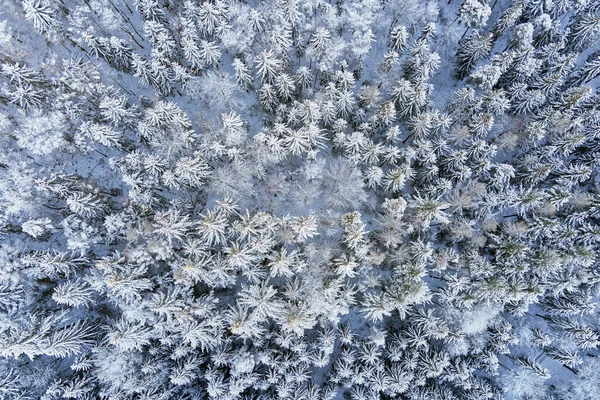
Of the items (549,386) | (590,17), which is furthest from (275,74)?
(549,386)

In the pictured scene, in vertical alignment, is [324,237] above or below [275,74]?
below

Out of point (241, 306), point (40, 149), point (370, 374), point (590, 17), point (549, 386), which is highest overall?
point (590, 17)

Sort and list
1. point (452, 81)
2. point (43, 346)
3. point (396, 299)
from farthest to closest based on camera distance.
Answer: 1. point (452, 81)
2. point (396, 299)
3. point (43, 346)

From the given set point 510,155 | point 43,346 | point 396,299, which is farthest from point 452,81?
point 43,346

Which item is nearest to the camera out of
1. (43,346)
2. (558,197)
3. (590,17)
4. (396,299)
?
(43,346)

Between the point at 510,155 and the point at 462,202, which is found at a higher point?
the point at 510,155

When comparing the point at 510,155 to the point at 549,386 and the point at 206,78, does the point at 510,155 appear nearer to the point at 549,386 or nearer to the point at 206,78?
the point at 549,386

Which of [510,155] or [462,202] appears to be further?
[510,155]

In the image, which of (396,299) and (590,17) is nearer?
(396,299)

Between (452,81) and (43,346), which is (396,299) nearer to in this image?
(452,81)
